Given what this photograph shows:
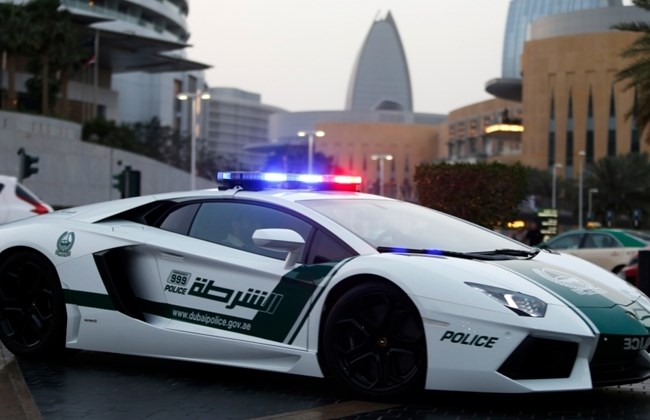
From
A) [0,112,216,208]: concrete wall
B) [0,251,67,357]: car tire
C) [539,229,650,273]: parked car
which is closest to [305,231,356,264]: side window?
[0,251,67,357]: car tire

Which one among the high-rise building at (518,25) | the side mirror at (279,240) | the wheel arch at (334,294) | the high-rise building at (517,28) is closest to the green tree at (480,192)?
the side mirror at (279,240)

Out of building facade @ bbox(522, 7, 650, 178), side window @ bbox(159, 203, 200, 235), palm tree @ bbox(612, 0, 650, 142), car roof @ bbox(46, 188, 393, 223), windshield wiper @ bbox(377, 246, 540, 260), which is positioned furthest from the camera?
building facade @ bbox(522, 7, 650, 178)

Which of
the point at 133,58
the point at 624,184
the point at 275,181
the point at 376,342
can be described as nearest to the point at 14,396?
the point at 376,342

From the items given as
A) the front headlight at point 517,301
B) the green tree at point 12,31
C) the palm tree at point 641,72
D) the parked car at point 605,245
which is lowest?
the parked car at point 605,245

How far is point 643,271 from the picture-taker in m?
12.8

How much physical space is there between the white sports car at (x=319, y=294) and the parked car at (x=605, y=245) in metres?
15.4

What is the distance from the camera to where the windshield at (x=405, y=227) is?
6.39 metres

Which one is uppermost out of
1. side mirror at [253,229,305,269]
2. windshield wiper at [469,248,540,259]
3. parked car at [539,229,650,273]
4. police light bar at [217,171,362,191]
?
police light bar at [217,171,362,191]

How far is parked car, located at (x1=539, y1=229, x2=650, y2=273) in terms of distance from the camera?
2181 centimetres

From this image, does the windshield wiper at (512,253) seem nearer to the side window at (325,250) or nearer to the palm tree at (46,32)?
the side window at (325,250)

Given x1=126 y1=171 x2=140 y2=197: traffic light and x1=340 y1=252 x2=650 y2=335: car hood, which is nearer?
x1=340 y1=252 x2=650 y2=335: car hood

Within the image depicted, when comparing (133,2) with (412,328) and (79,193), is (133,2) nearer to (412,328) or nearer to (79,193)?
(79,193)

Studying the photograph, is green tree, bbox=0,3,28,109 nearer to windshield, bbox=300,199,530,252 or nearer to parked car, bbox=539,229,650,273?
parked car, bbox=539,229,650,273

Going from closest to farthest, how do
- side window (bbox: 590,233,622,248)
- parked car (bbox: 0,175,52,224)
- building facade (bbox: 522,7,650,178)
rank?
parked car (bbox: 0,175,52,224)
side window (bbox: 590,233,622,248)
building facade (bbox: 522,7,650,178)
